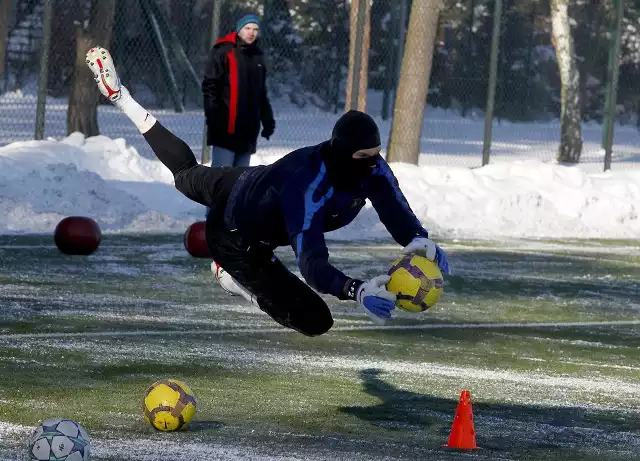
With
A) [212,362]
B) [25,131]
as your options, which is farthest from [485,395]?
[25,131]

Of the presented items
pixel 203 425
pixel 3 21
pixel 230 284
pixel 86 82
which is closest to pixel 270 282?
pixel 230 284

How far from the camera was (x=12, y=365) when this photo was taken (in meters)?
9.24

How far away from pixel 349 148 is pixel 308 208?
1.29ft

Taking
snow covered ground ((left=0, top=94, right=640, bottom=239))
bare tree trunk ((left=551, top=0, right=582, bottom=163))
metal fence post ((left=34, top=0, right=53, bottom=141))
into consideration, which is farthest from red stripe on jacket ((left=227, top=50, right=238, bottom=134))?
bare tree trunk ((left=551, top=0, right=582, bottom=163))

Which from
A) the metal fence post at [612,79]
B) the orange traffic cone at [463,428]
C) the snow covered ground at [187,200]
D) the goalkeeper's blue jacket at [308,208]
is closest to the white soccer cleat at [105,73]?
the goalkeeper's blue jacket at [308,208]

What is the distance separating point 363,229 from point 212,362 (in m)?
9.24

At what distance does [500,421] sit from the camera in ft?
27.1

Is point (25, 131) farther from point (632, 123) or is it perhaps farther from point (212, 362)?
point (632, 123)

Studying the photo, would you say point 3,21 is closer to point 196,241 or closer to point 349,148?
point 196,241

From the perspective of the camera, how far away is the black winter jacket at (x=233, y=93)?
1545 centimetres

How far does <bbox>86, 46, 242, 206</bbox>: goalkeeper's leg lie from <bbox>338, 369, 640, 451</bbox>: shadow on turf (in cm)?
161

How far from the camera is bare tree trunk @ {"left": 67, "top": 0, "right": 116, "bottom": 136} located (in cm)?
2312

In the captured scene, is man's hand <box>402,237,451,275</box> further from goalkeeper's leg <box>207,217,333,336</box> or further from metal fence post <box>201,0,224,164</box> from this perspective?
metal fence post <box>201,0,224,164</box>

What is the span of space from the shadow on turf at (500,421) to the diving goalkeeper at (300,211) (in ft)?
2.33
